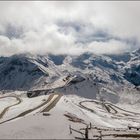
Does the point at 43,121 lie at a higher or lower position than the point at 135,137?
higher

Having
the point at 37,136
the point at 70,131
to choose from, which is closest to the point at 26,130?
the point at 37,136

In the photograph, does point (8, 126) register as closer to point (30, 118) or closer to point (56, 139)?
point (30, 118)


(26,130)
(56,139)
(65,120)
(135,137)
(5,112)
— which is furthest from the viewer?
(5,112)

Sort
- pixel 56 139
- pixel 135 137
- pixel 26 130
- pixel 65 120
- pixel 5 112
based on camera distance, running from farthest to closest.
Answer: pixel 5 112
pixel 65 120
pixel 135 137
pixel 26 130
pixel 56 139

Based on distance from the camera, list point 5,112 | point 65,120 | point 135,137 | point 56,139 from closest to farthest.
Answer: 1. point 56,139
2. point 135,137
3. point 65,120
4. point 5,112

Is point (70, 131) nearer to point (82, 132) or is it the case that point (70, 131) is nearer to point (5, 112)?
point (82, 132)

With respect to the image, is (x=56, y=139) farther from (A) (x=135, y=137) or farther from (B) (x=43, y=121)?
(A) (x=135, y=137)

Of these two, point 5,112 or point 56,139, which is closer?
point 56,139

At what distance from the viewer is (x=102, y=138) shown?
7125cm

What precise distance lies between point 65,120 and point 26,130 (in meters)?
14.6

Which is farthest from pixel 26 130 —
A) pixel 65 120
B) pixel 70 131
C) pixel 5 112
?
pixel 5 112

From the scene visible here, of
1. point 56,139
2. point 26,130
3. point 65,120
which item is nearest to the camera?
point 56,139

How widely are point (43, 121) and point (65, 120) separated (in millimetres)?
Answer: 7384

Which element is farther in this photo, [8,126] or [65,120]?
[65,120]
